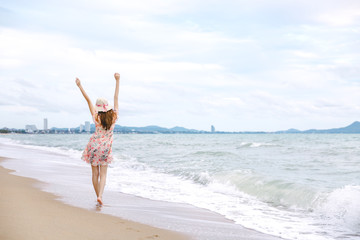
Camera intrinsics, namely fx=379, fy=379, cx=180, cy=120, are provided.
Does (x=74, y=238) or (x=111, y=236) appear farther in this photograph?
(x=111, y=236)

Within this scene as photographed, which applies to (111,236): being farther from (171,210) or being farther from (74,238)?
(171,210)

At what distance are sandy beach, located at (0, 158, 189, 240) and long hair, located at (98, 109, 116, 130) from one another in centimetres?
137

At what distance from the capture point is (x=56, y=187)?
7980mm

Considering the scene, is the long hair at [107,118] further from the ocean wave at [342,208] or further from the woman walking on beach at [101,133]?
the ocean wave at [342,208]

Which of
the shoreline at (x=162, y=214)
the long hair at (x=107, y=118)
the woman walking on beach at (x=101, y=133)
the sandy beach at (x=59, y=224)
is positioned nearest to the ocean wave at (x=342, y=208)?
the shoreline at (x=162, y=214)

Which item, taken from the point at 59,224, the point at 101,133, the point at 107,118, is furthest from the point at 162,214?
the point at 59,224

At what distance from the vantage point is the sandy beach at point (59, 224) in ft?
12.1

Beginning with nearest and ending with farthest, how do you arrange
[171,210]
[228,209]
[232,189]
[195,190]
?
1. [171,210]
2. [228,209]
3. [195,190]
4. [232,189]

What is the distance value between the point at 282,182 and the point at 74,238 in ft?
23.6

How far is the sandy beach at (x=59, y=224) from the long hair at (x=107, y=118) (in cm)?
137

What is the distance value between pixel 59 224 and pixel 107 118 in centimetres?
214

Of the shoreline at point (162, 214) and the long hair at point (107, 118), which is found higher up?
the long hair at point (107, 118)

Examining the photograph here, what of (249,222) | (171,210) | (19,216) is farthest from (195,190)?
(19,216)

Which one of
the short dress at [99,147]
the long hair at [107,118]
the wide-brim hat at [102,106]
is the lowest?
the short dress at [99,147]
